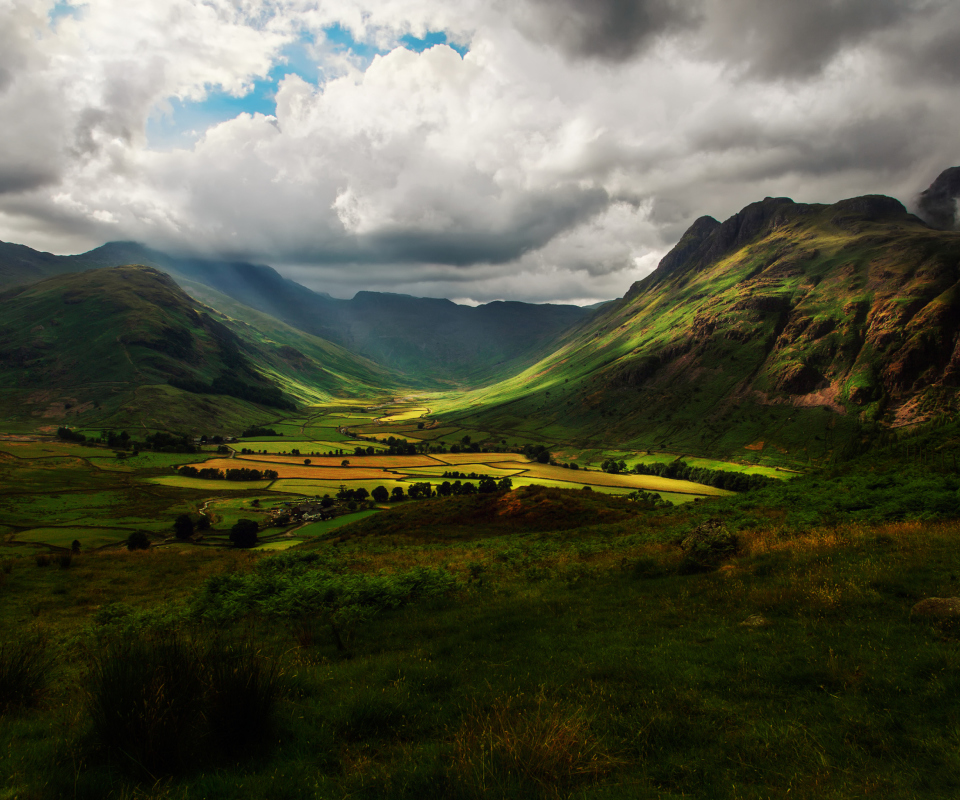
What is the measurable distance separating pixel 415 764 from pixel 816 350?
242286mm

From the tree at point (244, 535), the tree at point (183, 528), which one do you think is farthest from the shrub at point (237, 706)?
the tree at point (183, 528)

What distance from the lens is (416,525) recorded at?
48000 mm

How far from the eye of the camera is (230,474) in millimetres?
129750

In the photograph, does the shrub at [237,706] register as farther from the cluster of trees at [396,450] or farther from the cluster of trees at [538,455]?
the cluster of trees at [396,450]

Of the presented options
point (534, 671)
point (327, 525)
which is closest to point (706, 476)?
point (327, 525)

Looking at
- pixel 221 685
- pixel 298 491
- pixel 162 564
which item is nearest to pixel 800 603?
pixel 221 685

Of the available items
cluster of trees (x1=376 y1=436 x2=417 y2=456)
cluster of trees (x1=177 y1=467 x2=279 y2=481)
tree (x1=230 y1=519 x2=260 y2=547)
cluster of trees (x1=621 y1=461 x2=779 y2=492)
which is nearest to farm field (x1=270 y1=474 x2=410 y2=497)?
cluster of trees (x1=177 y1=467 x2=279 y2=481)

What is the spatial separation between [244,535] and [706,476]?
128 meters

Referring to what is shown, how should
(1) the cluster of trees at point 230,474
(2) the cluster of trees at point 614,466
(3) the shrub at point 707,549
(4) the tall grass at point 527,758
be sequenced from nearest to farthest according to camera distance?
(4) the tall grass at point 527,758
(3) the shrub at point 707,549
(1) the cluster of trees at point 230,474
(2) the cluster of trees at point 614,466

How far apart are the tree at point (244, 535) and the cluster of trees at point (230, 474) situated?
58108 mm

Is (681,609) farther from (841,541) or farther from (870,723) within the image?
(841,541)

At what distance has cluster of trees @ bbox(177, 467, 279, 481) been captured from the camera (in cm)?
12638

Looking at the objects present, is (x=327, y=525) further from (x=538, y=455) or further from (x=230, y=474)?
(x=538, y=455)

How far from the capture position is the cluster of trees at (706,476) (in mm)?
124688
